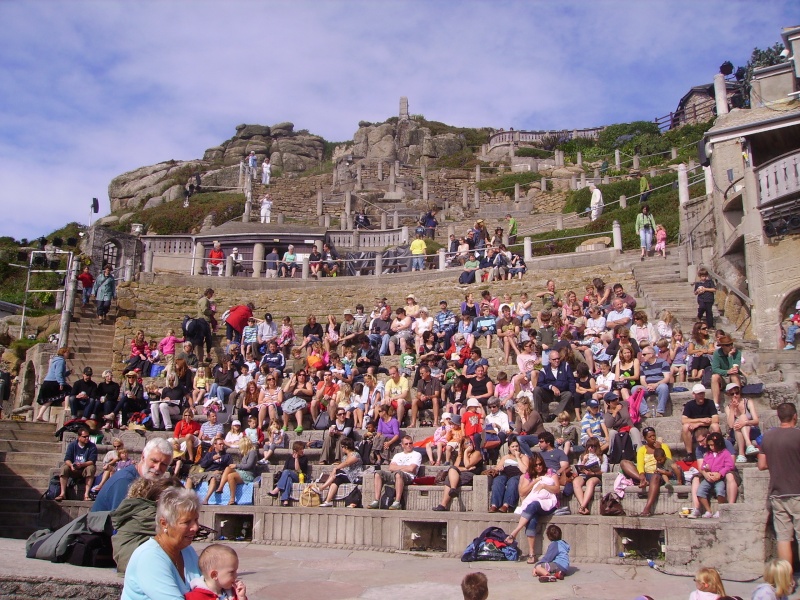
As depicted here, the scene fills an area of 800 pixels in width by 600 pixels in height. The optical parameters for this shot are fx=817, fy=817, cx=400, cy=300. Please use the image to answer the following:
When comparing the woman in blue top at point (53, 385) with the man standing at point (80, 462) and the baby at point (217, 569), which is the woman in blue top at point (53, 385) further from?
the baby at point (217, 569)

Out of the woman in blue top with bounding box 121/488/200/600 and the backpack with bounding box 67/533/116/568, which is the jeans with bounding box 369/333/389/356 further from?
the woman in blue top with bounding box 121/488/200/600

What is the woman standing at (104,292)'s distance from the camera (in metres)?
20.1

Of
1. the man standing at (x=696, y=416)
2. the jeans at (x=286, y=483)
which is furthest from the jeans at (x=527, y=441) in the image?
the jeans at (x=286, y=483)

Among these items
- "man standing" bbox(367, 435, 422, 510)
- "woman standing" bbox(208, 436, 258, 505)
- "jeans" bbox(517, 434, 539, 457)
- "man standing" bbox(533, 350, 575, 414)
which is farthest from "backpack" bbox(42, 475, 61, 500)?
"man standing" bbox(533, 350, 575, 414)

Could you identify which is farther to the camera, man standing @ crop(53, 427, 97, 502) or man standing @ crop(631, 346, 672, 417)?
man standing @ crop(53, 427, 97, 502)

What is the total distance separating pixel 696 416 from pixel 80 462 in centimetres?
909

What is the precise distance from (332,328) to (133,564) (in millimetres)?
14281

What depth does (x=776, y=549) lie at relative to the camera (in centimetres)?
816

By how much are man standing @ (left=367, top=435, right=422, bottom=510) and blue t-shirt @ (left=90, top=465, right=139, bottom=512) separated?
5240mm

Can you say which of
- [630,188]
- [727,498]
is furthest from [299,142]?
[727,498]

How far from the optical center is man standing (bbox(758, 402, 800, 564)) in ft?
24.6

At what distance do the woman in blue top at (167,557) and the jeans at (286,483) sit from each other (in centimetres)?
729

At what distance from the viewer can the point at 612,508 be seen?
9.24 meters

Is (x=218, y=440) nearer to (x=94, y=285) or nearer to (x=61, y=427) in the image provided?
(x=61, y=427)
